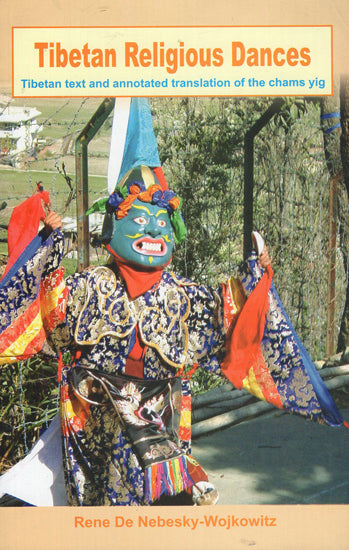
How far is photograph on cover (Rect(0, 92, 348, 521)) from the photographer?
3.40 metres

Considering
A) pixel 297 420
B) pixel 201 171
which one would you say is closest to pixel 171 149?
pixel 201 171

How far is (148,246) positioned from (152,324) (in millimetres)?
338

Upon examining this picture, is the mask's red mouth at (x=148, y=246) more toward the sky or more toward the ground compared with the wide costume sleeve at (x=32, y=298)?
more toward the sky

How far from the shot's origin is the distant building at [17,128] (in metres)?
Answer: 4.27

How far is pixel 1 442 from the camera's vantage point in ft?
14.0

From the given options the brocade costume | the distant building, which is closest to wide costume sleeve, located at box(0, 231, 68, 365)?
the brocade costume

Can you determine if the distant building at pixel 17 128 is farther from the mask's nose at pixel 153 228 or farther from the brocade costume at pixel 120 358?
the mask's nose at pixel 153 228

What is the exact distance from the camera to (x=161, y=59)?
3.63 metres

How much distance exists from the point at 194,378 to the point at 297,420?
0.67 meters

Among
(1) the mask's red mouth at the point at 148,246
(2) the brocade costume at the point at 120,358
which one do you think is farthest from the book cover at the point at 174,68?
(1) the mask's red mouth at the point at 148,246

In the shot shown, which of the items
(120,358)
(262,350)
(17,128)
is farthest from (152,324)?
(17,128)

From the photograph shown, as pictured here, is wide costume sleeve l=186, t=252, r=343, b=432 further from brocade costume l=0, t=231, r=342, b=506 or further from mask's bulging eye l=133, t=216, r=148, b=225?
mask's bulging eye l=133, t=216, r=148, b=225

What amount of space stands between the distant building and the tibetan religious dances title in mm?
624

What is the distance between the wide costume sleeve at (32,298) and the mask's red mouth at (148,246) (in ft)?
1.06
